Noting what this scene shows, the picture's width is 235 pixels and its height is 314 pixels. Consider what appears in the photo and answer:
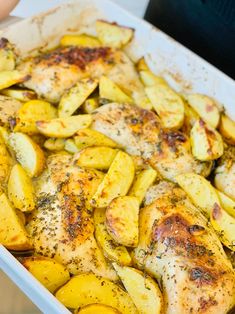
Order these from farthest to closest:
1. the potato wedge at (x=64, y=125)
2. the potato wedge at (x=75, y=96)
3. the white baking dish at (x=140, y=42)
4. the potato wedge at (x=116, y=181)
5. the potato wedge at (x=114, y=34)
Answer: the potato wedge at (x=114, y=34)
the white baking dish at (x=140, y=42)
the potato wedge at (x=75, y=96)
the potato wedge at (x=64, y=125)
the potato wedge at (x=116, y=181)

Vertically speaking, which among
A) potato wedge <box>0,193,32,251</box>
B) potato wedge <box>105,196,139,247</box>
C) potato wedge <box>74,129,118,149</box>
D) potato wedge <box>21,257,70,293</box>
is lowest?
potato wedge <box>21,257,70,293</box>

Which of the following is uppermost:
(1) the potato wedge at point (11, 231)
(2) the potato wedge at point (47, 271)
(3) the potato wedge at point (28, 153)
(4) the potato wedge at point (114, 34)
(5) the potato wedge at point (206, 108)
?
(4) the potato wedge at point (114, 34)

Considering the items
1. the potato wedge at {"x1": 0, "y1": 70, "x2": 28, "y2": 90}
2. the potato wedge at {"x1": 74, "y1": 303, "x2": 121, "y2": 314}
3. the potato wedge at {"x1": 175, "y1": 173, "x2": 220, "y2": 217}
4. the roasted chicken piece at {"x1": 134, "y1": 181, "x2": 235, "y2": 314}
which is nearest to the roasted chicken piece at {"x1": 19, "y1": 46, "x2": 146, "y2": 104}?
the potato wedge at {"x1": 0, "y1": 70, "x2": 28, "y2": 90}

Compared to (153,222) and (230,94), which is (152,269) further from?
(230,94)

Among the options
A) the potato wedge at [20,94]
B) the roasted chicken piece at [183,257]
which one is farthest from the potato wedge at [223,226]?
the potato wedge at [20,94]

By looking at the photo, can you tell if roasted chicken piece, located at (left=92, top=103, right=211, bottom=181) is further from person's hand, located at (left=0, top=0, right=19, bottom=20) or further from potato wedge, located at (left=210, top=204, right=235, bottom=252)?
person's hand, located at (left=0, top=0, right=19, bottom=20)

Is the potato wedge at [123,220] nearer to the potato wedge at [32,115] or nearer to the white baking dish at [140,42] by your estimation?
the potato wedge at [32,115]
